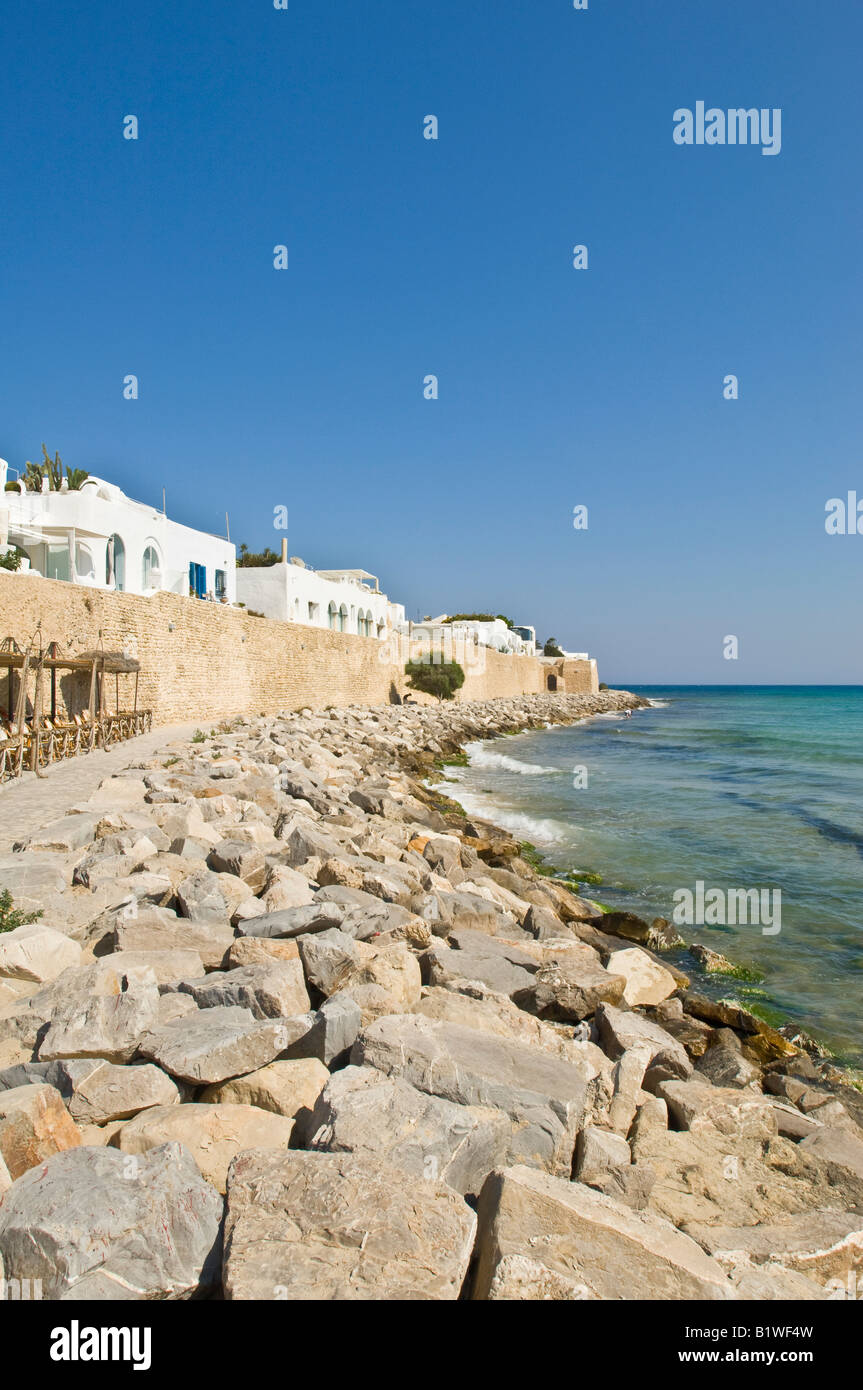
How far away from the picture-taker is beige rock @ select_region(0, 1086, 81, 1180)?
261 cm

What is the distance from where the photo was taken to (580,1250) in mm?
2320

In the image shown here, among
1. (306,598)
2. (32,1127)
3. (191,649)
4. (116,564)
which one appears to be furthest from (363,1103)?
(306,598)

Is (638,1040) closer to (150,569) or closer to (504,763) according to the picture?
(504,763)

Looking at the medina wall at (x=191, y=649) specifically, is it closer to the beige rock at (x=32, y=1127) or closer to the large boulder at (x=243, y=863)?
the large boulder at (x=243, y=863)

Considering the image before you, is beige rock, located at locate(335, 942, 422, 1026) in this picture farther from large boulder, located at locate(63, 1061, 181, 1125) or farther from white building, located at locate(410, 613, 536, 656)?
white building, located at locate(410, 613, 536, 656)

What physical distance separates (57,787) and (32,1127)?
7.40 m

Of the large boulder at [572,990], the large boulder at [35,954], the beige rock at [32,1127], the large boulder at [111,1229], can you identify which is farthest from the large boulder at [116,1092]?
the large boulder at [572,990]

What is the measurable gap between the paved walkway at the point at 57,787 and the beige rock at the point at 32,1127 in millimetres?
3985

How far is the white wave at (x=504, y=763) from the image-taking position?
75.8 ft

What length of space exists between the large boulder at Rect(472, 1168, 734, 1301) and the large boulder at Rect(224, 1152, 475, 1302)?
107mm

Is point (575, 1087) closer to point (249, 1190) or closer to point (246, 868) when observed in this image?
point (249, 1190)
